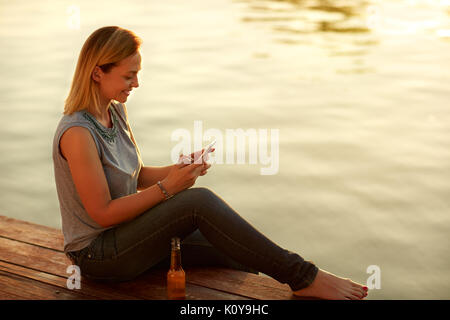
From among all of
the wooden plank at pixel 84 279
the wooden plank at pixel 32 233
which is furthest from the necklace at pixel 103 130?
the wooden plank at pixel 32 233

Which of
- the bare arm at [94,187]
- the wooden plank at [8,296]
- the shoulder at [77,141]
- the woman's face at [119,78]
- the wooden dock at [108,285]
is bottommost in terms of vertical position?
the wooden plank at [8,296]

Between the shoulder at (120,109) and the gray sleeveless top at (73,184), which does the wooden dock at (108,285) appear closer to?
the gray sleeveless top at (73,184)

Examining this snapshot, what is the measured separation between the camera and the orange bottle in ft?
7.84

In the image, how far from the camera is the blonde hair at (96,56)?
7.75 feet

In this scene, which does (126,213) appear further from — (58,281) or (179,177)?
(58,281)

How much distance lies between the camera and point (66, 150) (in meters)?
2.31

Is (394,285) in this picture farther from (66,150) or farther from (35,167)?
(35,167)

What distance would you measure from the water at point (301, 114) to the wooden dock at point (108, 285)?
3.89 ft

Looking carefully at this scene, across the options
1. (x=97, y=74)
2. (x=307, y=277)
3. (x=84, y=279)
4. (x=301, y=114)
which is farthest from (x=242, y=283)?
(x=301, y=114)

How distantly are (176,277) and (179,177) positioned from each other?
1.16ft

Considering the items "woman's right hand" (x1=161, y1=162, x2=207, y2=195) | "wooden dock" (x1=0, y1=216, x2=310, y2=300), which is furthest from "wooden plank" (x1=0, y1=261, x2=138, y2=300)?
"woman's right hand" (x1=161, y1=162, x2=207, y2=195)

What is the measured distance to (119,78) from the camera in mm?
2414
